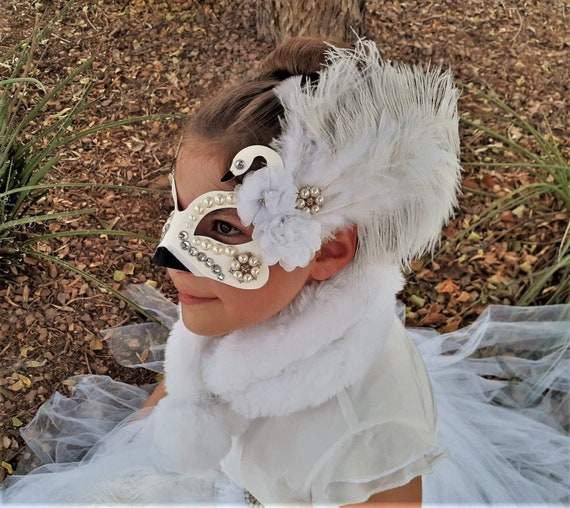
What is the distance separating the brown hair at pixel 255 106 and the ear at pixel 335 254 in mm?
183

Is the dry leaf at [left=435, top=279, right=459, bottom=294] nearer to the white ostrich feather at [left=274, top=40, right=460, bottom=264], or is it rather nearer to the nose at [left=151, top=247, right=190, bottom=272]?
the white ostrich feather at [left=274, top=40, right=460, bottom=264]

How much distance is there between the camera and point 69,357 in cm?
185

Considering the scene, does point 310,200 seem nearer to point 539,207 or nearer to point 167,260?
point 167,260

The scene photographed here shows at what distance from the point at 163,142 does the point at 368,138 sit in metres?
1.72

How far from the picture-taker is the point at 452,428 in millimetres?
1425

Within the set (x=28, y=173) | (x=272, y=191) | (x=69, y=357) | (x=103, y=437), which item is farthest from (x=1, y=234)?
(x=272, y=191)

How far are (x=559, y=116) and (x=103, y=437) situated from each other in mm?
2101

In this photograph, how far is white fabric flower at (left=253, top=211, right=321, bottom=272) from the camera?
2.81 feet

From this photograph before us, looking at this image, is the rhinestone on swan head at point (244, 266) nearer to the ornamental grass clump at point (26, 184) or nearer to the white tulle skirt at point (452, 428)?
the white tulle skirt at point (452, 428)

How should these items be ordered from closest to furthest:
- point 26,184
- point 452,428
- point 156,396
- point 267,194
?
point 267,194
point 452,428
point 156,396
point 26,184

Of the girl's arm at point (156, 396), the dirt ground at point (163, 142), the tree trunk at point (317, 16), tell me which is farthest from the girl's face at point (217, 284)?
the tree trunk at point (317, 16)

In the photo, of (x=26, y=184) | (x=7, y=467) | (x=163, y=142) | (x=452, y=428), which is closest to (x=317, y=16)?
(x=163, y=142)

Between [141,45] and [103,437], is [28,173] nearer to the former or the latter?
[103,437]

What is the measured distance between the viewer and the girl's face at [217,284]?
915 millimetres
